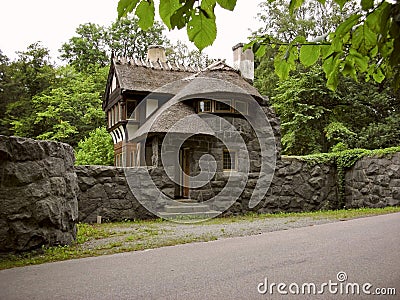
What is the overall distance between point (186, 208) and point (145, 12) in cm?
1017

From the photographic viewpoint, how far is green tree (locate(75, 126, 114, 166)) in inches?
813

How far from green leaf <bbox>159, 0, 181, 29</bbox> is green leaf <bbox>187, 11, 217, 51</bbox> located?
76 mm

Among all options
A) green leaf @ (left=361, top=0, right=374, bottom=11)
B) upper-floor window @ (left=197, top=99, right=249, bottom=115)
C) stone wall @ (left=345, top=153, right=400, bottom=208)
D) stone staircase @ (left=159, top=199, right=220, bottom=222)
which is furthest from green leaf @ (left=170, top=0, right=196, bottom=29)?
stone wall @ (left=345, top=153, right=400, bottom=208)

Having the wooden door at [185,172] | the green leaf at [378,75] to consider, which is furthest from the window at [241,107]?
the green leaf at [378,75]

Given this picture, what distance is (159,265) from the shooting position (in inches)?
198

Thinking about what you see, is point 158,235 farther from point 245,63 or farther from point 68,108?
point 68,108

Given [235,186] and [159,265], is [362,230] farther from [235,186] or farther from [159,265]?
[235,186]

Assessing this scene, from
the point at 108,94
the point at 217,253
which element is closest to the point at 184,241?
the point at 217,253

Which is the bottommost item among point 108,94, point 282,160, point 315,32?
point 282,160

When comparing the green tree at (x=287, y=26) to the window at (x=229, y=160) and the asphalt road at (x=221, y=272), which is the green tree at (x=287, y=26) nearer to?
the window at (x=229, y=160)

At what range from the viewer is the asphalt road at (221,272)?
153 inches

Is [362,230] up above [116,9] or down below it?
below

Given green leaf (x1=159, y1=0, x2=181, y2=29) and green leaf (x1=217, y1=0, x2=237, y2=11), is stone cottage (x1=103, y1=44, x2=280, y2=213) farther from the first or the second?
green leaf (x1=217, y1=0, x2=237, y2=11)

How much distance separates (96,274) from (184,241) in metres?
2.38
